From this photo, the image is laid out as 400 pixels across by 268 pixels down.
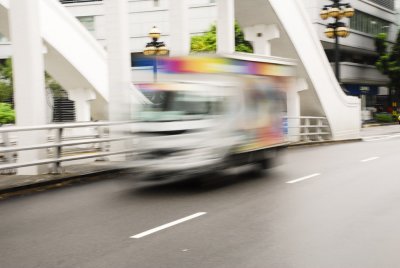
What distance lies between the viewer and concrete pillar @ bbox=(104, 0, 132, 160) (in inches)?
582

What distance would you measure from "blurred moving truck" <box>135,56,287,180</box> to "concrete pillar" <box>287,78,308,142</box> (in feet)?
38.5

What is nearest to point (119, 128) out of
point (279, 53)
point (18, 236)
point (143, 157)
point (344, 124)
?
point (143, 157)

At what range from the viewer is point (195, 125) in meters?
10.4

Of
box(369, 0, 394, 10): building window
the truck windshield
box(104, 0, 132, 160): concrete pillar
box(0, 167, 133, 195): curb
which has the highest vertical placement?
box(369, 0, 394, 10): building window

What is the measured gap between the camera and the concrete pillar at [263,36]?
69.9 feet

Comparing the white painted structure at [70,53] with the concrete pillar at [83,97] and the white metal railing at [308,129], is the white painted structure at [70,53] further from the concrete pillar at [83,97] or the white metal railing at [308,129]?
the white metal railing at [308,129]

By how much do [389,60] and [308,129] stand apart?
3430 cm

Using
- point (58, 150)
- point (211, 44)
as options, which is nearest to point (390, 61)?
point (211, 44)

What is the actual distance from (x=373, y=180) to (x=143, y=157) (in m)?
4.66

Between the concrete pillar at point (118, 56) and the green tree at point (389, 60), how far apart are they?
148 feet

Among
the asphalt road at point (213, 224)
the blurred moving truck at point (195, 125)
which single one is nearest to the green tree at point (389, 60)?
the asphalt road at point (213, 224)

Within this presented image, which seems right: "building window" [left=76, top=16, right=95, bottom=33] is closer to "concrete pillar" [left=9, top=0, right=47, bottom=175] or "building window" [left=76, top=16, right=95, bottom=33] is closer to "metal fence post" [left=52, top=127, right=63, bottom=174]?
"concrete pillar" [left=9, top=0, right=47, bottom=175]

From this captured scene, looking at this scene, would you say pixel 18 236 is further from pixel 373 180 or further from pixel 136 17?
pixel 136 17

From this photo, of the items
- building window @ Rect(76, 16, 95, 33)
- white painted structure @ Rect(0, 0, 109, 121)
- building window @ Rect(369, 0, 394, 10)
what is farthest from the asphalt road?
building window @ Rect(369, 0, 394, 10)
